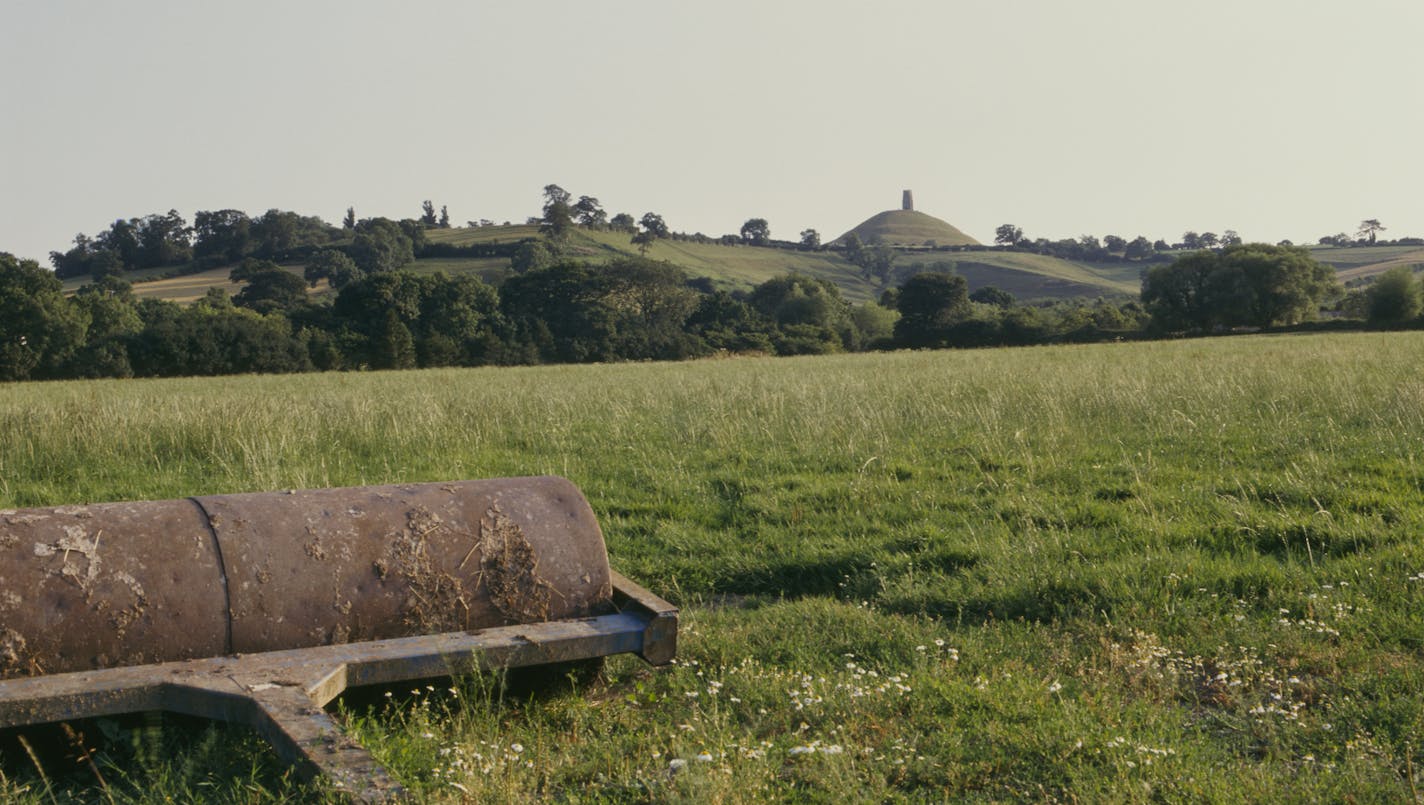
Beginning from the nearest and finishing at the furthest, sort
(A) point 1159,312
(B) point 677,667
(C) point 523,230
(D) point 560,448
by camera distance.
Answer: (B) point 677,667 → (D) point 560,448 → (A) point 1159,312 → (C) point 523,230

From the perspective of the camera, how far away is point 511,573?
4.48 metres

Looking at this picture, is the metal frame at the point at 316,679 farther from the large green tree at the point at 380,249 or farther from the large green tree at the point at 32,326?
the large green tree at the point at 380,249

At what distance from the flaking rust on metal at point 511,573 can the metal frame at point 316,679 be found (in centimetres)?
27

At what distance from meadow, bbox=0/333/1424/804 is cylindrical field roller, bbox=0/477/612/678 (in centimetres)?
34

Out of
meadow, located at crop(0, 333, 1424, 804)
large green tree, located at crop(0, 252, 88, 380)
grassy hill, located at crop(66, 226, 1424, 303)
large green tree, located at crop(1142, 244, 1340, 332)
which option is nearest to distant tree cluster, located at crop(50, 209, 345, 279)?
grassy hill, located at crop(66, 226, 1424, 303)

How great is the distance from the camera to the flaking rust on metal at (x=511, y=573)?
445cm

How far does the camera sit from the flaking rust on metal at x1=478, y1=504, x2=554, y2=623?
4449 mm

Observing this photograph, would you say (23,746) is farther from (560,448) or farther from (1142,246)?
(1142,246)

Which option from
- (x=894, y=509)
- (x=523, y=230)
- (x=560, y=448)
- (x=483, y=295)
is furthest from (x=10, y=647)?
(x=523, y=230)

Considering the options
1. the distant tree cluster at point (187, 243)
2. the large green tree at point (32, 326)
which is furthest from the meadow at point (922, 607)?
the distant tree cluster at point (187, 243)

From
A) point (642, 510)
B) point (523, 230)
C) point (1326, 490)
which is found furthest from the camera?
point (523, 230)

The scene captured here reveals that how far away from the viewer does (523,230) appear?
5773 inches

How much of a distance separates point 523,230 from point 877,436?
461 feet

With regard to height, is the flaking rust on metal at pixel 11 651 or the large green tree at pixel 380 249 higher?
the large green tree at pixel 380 249
